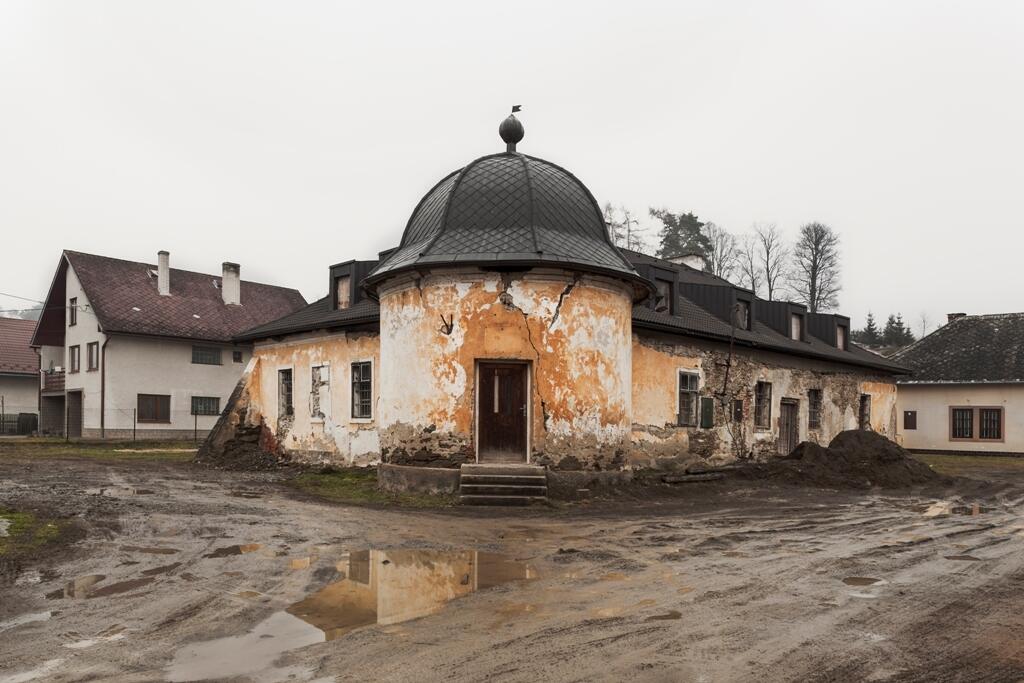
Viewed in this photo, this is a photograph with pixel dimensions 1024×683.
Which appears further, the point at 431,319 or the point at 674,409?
the point at 674,409

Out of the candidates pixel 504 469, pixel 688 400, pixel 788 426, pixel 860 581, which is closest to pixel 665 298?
pixel 688 400

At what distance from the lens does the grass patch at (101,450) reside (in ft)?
79.5

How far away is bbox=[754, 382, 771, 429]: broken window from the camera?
22688 mm

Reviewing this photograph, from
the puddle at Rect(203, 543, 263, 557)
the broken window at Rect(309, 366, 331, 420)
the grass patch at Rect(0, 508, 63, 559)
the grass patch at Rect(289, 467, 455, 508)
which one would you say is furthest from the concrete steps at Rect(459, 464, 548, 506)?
the broken window at Rect(309, 366, 331, 420)

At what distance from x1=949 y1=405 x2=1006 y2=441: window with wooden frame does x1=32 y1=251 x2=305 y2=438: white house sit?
31.0 m

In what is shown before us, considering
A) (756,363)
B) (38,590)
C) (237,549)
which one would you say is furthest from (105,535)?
(756,363)

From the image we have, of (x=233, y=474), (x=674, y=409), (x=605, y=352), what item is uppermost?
(x=605, y=352)

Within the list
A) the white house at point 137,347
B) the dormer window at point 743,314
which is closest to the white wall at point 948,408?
the dormer window at point 743,314

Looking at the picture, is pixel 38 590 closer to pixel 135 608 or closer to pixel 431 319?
pixel 135 608

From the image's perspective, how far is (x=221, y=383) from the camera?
36.4 metres

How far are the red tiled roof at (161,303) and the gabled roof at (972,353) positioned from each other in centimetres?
2988

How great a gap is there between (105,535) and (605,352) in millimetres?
9194

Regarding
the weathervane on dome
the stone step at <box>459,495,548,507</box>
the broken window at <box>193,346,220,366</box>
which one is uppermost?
the weathervane on dome

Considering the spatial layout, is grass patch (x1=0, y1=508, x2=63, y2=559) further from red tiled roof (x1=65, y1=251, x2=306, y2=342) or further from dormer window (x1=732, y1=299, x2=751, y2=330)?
red tiled roof (x1=65, y1=251, x2=306, y2=342)
